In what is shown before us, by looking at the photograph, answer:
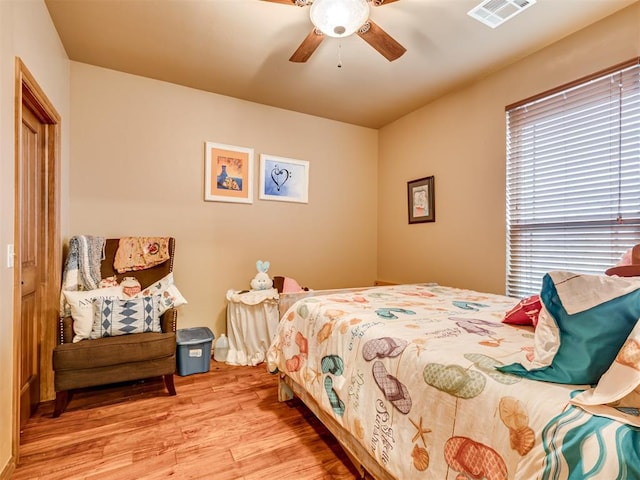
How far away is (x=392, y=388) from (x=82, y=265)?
95.1 inches

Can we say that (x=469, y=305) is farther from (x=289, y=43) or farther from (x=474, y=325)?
(x=289, y=43)

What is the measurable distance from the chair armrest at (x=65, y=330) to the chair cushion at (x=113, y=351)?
8 cm

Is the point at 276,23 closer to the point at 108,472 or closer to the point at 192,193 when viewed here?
the point at 192,193

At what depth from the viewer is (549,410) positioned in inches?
31.5

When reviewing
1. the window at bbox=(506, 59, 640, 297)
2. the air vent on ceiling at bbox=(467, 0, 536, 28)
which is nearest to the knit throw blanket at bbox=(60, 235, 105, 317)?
the air vent on ceiling at bbox=(467, 0, 536, 28)

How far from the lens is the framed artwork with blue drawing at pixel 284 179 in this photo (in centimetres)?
346

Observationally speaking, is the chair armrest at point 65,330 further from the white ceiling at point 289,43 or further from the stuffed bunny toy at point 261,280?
the white ceiling at point 289,43

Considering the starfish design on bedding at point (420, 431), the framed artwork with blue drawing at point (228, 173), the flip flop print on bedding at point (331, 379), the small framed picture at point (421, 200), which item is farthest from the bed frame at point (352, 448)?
the small framed picture at point (421, 200)

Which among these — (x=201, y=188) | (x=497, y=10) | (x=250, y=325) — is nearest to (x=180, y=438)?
(x=250, y=325)

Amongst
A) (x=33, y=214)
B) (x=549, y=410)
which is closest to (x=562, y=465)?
(x=549, y=410)

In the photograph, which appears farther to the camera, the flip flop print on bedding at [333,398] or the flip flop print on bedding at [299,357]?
the flip flop print on bedding at [299,357]

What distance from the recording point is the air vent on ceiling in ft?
6.43

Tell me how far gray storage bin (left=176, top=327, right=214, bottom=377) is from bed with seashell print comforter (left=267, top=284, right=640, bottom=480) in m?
1.01

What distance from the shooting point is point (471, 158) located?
2.98 meters
